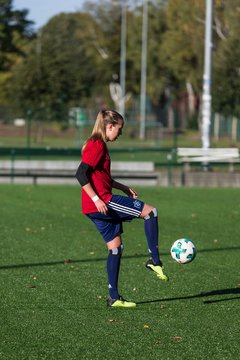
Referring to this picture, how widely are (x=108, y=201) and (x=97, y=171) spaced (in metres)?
0.30

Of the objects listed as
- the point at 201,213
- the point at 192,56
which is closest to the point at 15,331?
the point at 201,213

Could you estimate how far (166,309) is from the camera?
9664 mm

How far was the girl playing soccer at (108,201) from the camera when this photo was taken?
9.50 m

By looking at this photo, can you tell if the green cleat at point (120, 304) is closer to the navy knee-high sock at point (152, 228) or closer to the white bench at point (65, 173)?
the navy knee-high sock at point (152, 228)

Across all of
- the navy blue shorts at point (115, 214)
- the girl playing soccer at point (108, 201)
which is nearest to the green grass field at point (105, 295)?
the girl playing soccer at point (108, 201)

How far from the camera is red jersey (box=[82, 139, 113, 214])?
950cm

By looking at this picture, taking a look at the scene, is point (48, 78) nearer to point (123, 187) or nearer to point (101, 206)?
point (123, 187)

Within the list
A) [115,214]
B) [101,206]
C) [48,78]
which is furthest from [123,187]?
[48,78]

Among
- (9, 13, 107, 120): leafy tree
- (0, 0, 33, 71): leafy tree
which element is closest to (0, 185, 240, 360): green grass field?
(9, 13, 107, 120): leafy tree

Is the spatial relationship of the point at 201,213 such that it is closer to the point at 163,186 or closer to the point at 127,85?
the point at 163,186

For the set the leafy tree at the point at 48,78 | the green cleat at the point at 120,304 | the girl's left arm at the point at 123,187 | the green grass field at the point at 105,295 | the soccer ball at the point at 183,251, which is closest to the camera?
the green grass field at the point at 105,295

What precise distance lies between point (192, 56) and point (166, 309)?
6278cm

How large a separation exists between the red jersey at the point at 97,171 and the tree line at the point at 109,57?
3225cm

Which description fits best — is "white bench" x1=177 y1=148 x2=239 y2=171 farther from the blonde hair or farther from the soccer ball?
the blonde hair
